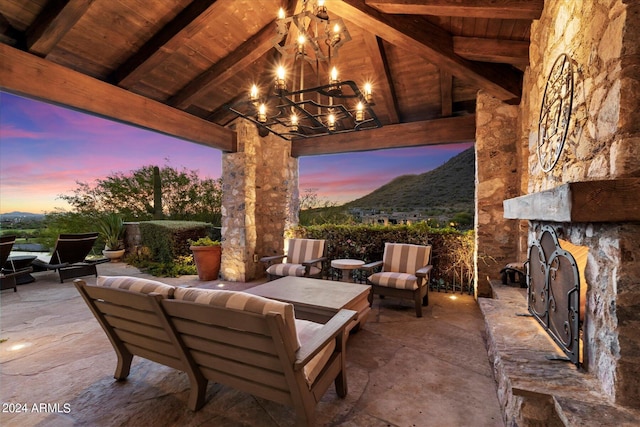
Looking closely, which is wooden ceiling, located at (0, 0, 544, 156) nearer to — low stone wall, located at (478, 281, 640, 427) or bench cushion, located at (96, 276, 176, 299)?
bench cushion, located at (96, 276, 176, 299)

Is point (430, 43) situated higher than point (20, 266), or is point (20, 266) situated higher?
point (430, 43)

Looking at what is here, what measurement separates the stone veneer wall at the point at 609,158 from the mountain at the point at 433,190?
504cm

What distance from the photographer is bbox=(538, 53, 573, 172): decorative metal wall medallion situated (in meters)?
1.81

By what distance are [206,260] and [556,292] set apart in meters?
4.92

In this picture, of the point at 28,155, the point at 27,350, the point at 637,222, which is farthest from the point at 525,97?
the point at 28,155

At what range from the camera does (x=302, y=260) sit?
15.2 ft

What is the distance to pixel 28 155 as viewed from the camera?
8.09 metres

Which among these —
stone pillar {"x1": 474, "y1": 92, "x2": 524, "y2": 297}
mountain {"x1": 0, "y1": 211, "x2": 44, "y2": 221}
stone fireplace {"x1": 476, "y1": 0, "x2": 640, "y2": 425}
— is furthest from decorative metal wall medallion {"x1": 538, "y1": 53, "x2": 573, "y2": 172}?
mountain {"x1": 0, "y1": 211, "x2": 44, "y2": 221}

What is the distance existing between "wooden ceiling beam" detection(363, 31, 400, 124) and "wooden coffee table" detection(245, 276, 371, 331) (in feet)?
10.1

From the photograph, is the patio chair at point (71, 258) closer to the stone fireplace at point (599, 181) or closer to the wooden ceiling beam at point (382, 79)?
the wooden ceiling beam at point (382, 79)

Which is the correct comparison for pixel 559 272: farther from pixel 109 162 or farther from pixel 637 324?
pixel 109 162

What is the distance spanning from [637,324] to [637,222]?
43 centimetres

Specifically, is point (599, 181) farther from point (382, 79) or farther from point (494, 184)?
point (382, 79)

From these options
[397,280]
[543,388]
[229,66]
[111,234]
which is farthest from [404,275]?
[111,234]
